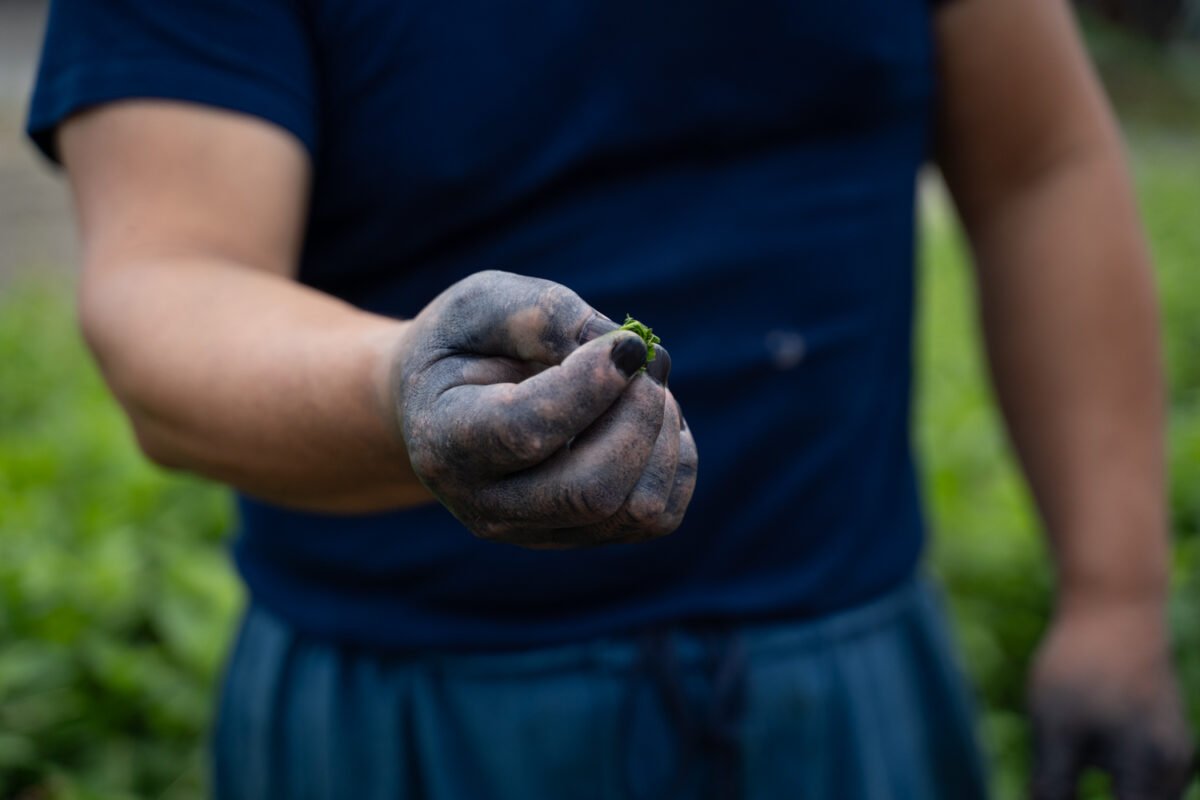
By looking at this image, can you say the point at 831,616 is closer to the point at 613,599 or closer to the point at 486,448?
the point at 613,599

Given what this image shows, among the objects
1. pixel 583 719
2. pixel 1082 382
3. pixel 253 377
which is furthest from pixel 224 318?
pixel 1082 382

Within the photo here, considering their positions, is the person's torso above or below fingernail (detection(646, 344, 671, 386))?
below

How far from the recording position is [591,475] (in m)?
0.67

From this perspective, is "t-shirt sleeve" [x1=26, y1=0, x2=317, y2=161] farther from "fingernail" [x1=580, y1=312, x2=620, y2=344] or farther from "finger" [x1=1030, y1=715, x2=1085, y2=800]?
"finger" [x1=1030, y1=715, x2=1085, y2=800]

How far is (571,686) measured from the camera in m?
1.24

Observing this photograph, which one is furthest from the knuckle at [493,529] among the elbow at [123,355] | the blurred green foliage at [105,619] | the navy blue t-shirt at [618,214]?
the blurred green foliage at [105,619]

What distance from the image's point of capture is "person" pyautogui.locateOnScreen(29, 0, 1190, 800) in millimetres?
960

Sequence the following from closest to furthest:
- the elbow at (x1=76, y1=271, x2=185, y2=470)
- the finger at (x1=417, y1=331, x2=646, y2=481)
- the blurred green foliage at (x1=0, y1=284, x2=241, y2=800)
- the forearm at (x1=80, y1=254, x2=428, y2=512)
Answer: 1. the finger at (x1=417, y1=331, x2=646, y2=481)
2. the forearm at (x1=80, y1=254, x2=428, y2=512)
3. the elbow at (x1=76, y1=271, x2=185, y2=470)
4. the blurred green foliage at (x1=0, y1=284, x2=241, y2=800)

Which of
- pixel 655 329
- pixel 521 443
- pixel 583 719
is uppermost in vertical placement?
pixel 521 443

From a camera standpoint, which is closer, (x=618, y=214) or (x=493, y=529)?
(x=493, y=529)

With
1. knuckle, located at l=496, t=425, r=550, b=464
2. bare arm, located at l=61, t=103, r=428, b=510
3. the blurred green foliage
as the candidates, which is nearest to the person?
bare arm, located at l=61, t=103, r=428, b=510

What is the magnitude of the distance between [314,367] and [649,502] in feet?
0.85

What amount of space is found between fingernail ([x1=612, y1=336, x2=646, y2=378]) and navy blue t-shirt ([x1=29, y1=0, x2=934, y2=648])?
502 mm

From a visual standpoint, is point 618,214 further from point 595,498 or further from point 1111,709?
point 1111,709
